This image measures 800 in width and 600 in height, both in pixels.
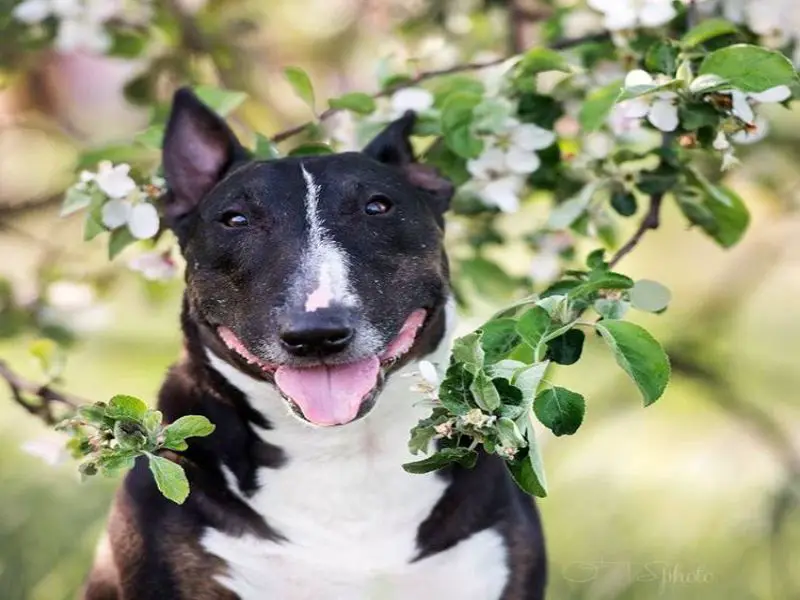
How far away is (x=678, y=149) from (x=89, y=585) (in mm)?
1429

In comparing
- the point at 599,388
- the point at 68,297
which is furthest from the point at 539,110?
the point at 599,388

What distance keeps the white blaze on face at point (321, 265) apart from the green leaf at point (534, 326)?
273 mm

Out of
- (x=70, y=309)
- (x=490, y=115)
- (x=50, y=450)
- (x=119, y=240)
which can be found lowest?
(x=70, y=309)

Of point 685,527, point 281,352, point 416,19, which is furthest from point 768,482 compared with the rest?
point 281,352

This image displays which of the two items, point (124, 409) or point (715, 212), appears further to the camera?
point (715, 212)

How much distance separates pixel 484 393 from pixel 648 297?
491 millimetres

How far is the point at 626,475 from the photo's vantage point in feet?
15.3

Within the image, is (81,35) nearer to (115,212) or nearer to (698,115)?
(115,212)

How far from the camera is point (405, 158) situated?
2682mm

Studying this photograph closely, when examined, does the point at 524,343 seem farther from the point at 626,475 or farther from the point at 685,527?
Result: the point at 626,475

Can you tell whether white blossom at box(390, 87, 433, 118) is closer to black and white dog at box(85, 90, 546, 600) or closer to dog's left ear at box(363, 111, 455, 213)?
dog's left ear at box(363, 111, 455, 213)

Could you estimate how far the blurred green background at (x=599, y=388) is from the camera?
3.92 meters

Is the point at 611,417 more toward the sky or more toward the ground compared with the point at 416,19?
more toward the ground

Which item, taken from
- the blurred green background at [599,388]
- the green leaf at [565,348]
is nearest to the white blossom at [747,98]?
the green leaf at [565,348]
